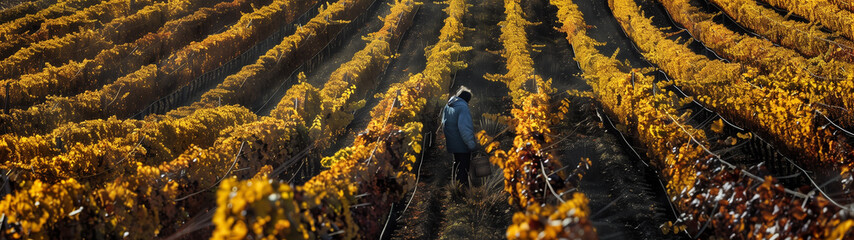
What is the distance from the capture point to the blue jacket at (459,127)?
35.1 feet

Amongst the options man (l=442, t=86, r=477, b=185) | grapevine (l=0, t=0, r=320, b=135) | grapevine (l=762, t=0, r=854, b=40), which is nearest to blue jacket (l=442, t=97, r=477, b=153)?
man (l=442, t=86, r=477, b=185)

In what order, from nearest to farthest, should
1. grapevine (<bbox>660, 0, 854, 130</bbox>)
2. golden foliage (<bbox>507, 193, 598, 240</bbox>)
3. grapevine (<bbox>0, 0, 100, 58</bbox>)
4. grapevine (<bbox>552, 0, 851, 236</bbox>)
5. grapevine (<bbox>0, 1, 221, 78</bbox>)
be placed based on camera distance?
golden foliage (<bbox>507, 193, 598, 240</bbox>) < grapevine (<bbox>552, 0, 851, 236</bbox>) < grapevine (<bbox>660, 0, 854, 130</bbox>) < grapevine (<bbox>0, 1, 221, 78</bbox>) < grapevine (<bbox>0, 0, 100, 58</bbox>)

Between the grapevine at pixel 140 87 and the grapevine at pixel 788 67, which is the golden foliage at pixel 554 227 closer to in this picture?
the grapevine at pixel 788 67

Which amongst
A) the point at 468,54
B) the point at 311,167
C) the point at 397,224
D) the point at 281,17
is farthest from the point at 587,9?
the point at 397,224

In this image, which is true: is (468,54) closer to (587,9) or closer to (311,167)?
(587,9)

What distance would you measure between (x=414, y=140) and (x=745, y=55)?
9820mm

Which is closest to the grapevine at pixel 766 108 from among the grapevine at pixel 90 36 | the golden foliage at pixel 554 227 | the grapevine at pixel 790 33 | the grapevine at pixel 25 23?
the grapevine at pixel 790 33

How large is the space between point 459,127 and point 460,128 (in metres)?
0.02

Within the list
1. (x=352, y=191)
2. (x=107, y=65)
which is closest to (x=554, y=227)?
(x=352, y=191)

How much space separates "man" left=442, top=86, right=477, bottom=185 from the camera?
422 inches

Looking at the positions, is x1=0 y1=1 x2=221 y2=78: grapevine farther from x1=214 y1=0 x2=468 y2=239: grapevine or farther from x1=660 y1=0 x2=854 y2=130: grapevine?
x1=660 y1=0 x2=854 y2=130: grapevine

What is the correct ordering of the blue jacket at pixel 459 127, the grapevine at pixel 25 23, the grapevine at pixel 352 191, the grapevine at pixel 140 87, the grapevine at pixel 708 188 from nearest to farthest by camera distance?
1. the grapevine at pixel 352 191
2. the grapevine at pixel 708 188
3. the blue jacket at pixel 459 127
4. the grapevine at pixel 140 87
5. the grapevine at pixel 25 23

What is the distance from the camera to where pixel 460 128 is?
1070 cm

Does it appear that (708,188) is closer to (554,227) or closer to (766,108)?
(766,108)
